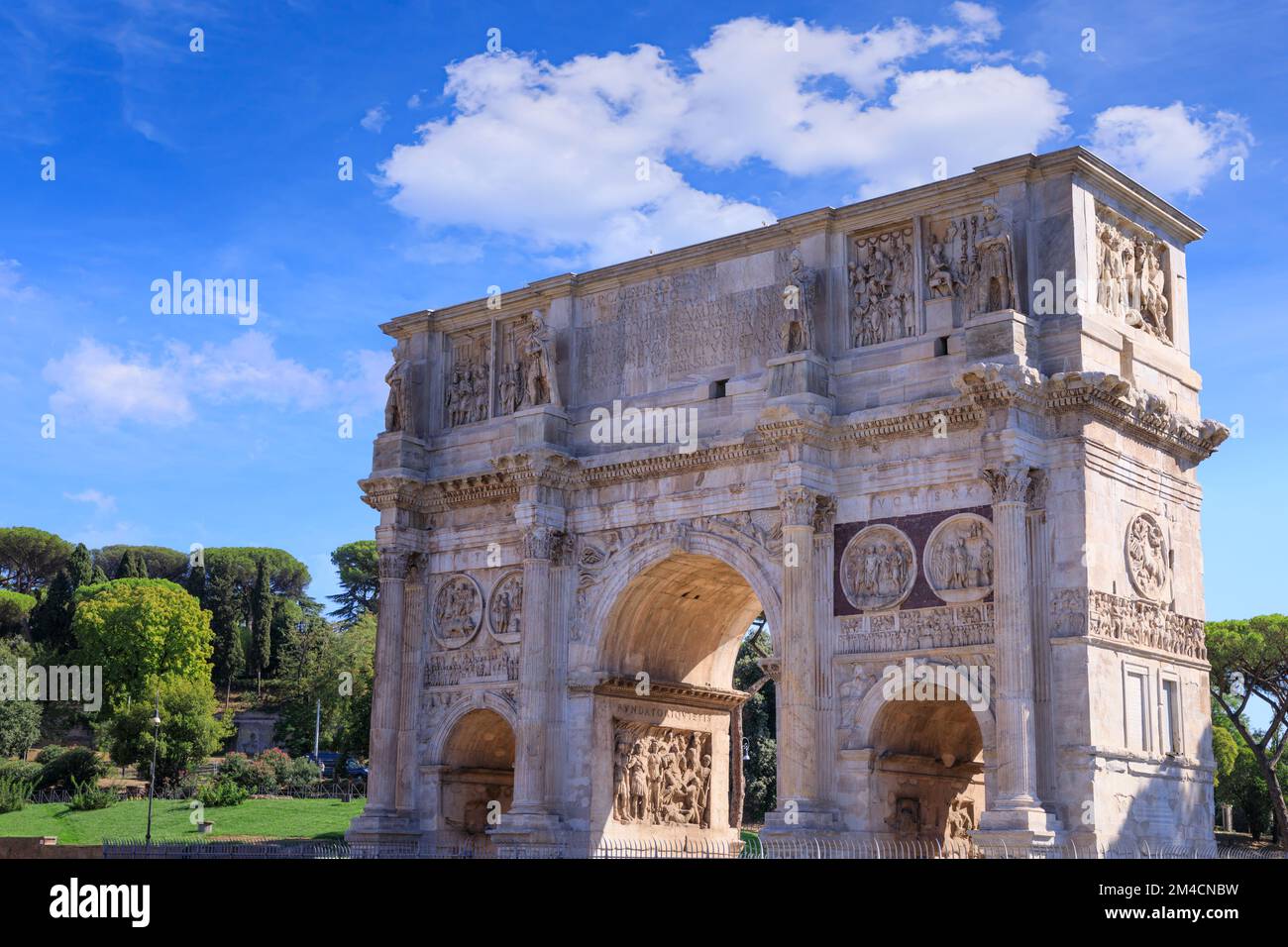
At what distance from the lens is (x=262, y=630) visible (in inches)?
3418

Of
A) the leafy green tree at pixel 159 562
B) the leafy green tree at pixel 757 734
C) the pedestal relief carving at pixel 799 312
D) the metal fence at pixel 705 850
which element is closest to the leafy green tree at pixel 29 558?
the leafy green tree at pixel 159 562

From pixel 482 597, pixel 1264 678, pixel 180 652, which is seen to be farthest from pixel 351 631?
pixel 482 597

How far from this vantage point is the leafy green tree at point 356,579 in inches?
3871

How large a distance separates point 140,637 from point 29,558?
39.6 meters

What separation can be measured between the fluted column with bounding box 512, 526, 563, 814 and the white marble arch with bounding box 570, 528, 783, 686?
69 cm

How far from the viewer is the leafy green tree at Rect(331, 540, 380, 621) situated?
3871 inches

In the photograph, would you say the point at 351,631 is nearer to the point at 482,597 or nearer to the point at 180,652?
the point at 180,652

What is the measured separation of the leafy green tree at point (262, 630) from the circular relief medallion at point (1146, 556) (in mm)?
66202

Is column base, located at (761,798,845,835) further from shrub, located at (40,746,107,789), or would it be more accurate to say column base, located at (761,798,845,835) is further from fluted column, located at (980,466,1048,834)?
shrub, located at (40,746,107,789)

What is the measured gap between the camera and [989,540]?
82.6ft

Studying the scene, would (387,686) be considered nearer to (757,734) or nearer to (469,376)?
(469,376)

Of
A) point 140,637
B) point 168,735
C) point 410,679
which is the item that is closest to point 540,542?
point 410,679

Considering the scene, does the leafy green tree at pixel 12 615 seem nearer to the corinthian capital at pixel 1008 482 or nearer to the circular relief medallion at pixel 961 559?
the circular relief medallion at pixel 961 559

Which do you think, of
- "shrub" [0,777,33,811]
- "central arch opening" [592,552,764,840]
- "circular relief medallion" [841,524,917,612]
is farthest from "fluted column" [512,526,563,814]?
"shrub" [0,777,33,811]
